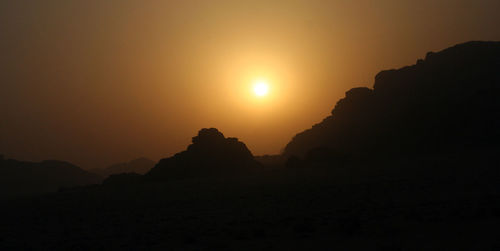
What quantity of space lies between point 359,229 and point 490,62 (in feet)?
263

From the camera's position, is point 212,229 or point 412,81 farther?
point 412,81

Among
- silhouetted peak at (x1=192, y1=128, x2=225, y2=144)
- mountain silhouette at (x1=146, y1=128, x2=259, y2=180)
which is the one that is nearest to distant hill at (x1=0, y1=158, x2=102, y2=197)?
mountain silhouette at (x1=146, y1=128, x2=259, y2=180)

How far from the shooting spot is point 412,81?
86.8 metres

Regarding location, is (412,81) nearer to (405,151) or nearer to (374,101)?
(374,101)

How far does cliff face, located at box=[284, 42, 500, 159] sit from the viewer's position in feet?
219

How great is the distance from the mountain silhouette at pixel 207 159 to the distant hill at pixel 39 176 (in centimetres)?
6526

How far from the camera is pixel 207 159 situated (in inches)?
2734

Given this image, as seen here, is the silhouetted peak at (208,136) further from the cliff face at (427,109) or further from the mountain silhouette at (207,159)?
the cliff face at (427,109)

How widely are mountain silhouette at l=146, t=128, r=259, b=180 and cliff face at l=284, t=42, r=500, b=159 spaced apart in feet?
50.6

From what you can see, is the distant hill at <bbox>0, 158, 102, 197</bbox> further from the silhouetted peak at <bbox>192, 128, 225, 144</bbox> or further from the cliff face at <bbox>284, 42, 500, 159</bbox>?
the cliff face at <bbox>284, 42, 500, 159</bbox>

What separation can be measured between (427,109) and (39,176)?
12615 centimetres

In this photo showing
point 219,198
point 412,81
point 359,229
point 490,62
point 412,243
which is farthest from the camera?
point 412,81

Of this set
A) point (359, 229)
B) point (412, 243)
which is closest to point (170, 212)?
point (359, 229)

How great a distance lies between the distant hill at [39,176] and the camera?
393 feet
